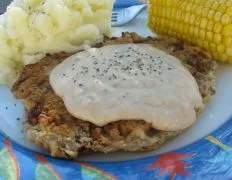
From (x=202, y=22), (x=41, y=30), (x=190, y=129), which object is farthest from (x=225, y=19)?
(x=41, y=30)

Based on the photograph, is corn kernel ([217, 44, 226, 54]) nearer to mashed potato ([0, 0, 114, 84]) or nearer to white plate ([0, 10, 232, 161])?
white plate ([0, 10, 232, 161])

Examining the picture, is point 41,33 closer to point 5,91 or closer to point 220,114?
point 5,91

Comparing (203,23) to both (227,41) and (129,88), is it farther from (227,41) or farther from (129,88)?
(129,88)

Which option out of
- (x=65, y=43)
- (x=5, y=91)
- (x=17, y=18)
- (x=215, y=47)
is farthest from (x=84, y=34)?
(x=215, y=47)

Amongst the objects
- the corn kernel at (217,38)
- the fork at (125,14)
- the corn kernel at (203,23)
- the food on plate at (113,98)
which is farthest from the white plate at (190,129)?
the fork at (125,14)

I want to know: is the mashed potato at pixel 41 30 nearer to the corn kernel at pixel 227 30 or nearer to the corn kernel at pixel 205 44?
the corn kernel at pixel 205 44

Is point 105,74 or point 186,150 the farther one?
point 105,74

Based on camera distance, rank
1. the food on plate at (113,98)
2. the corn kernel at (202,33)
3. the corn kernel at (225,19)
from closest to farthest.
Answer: the food on plate at (113,98) < the corn kernel at (225,19) < the corn kernel at (202,33)
